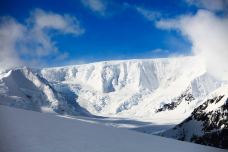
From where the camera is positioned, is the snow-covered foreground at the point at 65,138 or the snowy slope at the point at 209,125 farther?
the snowy slope at the point at 209,125

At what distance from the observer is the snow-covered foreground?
626 centimetres

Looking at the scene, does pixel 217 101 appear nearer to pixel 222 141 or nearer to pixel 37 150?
pixel 222 141

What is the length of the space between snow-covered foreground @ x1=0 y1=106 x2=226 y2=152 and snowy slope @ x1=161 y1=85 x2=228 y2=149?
324 ft

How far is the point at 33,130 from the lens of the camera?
23.6 ft

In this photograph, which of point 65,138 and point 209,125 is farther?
point 209,125

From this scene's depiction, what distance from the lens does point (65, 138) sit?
23.6 feet

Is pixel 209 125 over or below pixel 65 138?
over

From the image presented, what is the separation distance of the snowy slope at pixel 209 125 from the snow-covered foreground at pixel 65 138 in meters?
98.9

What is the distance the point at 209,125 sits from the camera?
125312 mm

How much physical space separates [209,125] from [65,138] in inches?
4822

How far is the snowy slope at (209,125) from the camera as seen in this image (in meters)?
115

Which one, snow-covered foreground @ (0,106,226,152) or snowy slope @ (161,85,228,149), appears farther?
snowy slope @ (161,85,228,149)

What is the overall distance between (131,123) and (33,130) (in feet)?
637

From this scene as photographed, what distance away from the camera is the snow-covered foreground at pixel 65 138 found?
626 cm
